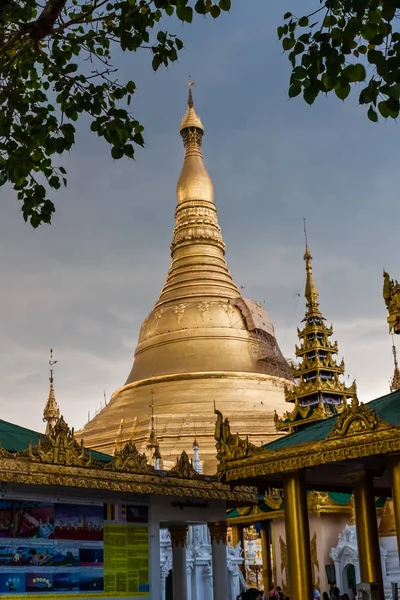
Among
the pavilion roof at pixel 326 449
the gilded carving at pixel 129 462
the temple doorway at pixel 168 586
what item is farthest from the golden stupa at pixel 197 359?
the pavilion roof at pixel 326 449

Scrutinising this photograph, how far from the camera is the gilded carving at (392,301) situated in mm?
10102

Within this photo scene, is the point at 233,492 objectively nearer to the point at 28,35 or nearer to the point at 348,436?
the point at 348,436

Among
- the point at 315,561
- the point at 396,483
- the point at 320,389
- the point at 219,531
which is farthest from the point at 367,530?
the point at 320,389

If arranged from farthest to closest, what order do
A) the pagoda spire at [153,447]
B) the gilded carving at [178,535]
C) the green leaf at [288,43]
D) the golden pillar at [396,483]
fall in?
1. the pagoda spire at [153,447]
2. the gilded carving at [178,535]
3. the golden pillar at [396,483]
4. the green leaf at [288,43]

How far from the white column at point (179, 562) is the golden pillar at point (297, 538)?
4.50 metres

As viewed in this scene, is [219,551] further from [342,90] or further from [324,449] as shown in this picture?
[342,90]

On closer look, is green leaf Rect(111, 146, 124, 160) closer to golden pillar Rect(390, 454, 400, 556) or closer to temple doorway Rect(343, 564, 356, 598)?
golden pillar Rect(390, 454, 400, 556)

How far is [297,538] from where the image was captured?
392 inches

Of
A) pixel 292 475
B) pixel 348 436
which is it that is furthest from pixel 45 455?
pixel 348 436

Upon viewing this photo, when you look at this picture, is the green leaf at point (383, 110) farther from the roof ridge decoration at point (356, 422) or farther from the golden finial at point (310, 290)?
the golden finial at point (310, 290)

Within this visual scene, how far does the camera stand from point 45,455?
1068 centimetres

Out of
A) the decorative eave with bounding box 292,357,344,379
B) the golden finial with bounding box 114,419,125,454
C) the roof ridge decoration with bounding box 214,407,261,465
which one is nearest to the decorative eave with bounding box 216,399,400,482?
the roof ridge decoration with bounding box 214,407,261,465

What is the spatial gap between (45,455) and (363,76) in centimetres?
679

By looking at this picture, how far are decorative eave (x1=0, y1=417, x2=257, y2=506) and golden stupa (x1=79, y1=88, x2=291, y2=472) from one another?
20600 mm
